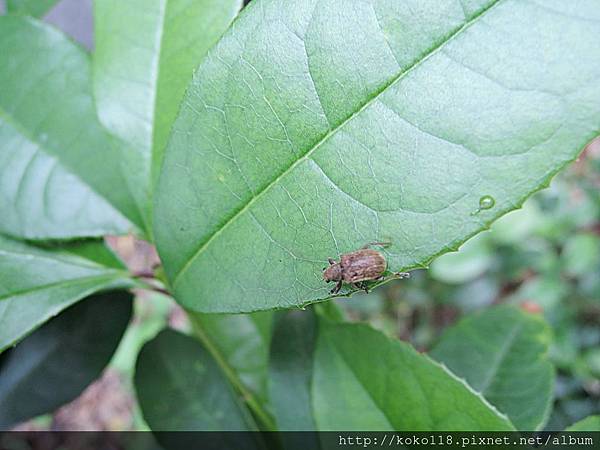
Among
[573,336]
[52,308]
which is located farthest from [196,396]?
[573,336]

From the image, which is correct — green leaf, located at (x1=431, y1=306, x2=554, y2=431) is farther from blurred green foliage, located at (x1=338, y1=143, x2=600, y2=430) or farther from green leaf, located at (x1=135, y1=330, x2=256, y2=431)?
blurred green foliage, located at (x1=338, y1=143, x2=600, y2=430)

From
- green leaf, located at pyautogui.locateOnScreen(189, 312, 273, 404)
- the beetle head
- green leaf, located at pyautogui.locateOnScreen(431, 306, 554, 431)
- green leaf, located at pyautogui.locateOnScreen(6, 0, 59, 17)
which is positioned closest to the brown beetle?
the beetle head

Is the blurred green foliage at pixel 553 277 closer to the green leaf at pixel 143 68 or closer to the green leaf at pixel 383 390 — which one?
the green leaf at pixel 383 390

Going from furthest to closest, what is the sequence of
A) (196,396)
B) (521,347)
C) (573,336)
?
(573,336)
(521,347)
(196,396)

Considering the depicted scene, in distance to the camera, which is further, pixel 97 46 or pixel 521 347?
pixel 521 347

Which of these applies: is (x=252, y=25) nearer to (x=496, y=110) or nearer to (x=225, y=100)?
(x=225, y=100)
